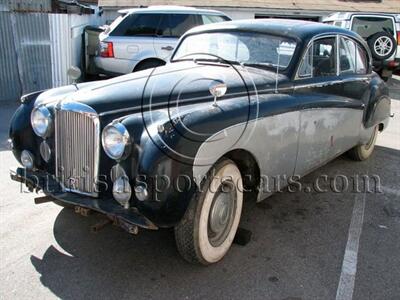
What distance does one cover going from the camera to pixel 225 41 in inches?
168

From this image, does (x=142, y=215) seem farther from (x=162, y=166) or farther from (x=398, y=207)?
(x=398, y=207)

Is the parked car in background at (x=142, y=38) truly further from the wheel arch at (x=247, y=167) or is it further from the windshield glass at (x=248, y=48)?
the wheel arch at (x=247, y=167)

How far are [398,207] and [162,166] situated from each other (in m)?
2.96

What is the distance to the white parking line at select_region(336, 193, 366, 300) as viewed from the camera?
9.95 ft

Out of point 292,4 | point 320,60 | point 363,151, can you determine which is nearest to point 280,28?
point 320,60

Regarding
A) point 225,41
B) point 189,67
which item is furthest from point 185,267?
point 225,41

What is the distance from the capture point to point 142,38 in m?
9.24

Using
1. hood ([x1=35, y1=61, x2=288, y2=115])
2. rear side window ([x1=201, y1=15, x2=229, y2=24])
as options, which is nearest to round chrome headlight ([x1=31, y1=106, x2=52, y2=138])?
hood ([x1=35, y1=61, x2=288, y2=115])

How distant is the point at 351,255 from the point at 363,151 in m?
2.65

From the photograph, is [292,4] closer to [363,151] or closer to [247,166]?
[363,151]

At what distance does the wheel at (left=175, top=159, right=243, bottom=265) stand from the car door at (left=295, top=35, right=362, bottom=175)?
38.2 inches

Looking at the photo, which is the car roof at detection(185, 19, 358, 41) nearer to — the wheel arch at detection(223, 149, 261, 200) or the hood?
the hood

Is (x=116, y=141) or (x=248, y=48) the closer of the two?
(x=116, y=141)

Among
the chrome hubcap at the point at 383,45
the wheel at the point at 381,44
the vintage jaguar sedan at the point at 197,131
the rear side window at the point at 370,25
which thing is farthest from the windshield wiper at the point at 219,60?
the rear side window at the point at 370,25
